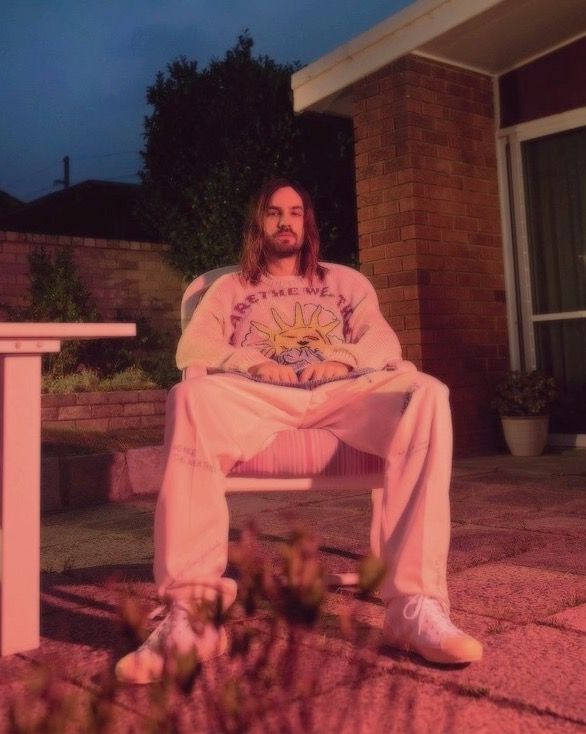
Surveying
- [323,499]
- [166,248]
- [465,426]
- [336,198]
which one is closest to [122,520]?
[323,499]

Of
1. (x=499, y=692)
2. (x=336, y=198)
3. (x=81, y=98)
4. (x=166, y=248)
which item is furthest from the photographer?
(x=81, y=98)

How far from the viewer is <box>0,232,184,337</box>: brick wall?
7.53 metres

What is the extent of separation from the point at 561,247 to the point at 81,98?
3819 inches

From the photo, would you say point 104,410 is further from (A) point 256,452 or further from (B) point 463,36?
(A) point 256,452

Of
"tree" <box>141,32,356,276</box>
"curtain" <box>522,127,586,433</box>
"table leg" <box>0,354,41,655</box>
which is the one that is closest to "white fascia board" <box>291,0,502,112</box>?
"curtain" <box>522,127,586,433</box>

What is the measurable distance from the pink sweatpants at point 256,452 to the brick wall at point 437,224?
3612mm

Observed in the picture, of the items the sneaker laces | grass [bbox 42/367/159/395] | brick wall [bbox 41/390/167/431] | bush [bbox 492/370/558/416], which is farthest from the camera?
grass [bbox 42/367/159/395]

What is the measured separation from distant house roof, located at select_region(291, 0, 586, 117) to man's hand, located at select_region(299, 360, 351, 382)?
Answer: 3.90 metres

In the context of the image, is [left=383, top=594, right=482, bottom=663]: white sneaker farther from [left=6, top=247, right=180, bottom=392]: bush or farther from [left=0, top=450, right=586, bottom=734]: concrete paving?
[left=6, top=247, right=180, bottom=392]: bush

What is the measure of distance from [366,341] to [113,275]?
6166 mm

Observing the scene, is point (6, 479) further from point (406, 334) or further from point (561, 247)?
point (561, 247)

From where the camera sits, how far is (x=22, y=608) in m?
1.95

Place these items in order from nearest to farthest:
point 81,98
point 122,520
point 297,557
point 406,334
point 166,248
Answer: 1. point 297,557
2. point 122,520
3. point 406,334
4. point 166,248
5. point 81,98

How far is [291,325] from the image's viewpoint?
8.43 ft
